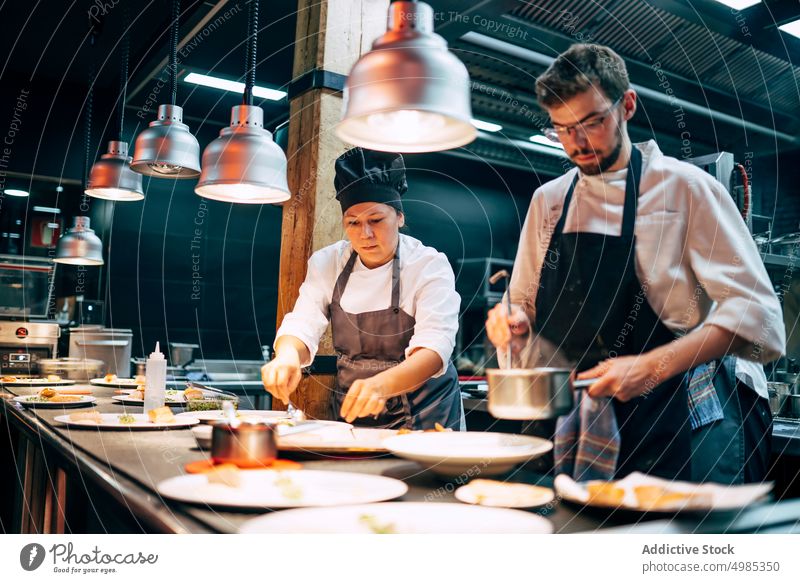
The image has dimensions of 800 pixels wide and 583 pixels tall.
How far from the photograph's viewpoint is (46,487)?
5.64 feet

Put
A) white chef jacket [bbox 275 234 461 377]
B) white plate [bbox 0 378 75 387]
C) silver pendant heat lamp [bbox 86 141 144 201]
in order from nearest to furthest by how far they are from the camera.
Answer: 1. white chef jacket [bbox 275 234 461 377]
2. white plate [bbox 0 378 75 387]
3. silver pendant heat lamp [bbox 86 141 144 201]

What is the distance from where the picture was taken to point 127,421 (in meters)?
1.43

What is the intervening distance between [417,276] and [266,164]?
48cm

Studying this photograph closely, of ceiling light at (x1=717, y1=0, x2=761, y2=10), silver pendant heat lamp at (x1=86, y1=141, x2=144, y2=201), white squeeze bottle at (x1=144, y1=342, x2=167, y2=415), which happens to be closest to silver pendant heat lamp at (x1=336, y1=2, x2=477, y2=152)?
white squeeze bottle at (x1=144, y1=342, x2=167, y2=415)

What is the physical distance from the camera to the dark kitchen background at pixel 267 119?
231cm

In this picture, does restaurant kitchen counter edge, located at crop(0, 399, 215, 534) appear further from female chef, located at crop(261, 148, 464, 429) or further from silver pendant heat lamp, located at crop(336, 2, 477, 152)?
silver pendant heat lamp, located at crop(336, 2, 477, 152)

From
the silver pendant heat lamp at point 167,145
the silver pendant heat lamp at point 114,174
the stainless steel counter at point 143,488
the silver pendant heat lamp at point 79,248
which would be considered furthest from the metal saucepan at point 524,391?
the silver pendant heat lamp at point 79,248

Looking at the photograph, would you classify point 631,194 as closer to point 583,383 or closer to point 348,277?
point 583,383

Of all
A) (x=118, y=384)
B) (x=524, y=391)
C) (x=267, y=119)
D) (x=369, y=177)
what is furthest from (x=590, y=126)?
(x=267, y=119)

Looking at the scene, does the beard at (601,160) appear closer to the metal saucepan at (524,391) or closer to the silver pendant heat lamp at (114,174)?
the metal saucepan at (524,391)

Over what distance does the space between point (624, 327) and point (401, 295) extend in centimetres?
64

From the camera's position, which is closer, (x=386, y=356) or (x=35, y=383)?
(x=386, y=356)

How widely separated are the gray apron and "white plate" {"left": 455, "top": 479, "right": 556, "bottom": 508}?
80cm

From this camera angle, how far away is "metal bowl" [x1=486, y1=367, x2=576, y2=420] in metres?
1.09
